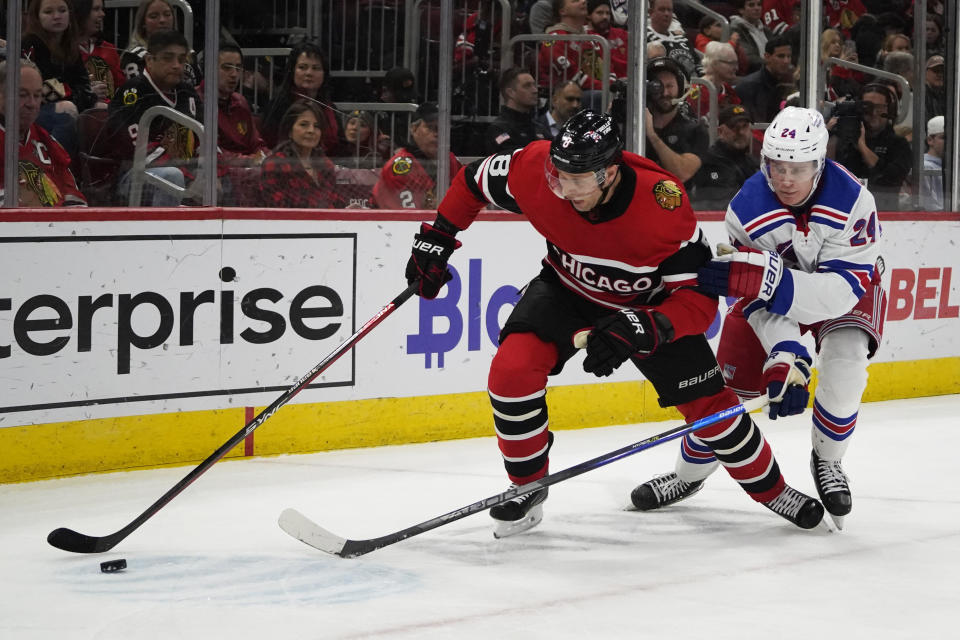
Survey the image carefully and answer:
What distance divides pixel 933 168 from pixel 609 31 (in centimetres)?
209

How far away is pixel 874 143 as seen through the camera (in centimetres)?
676

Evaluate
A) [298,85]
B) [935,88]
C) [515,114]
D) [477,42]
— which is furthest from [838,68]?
[298,85]

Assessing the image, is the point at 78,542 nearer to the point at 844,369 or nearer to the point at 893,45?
the point at 844,369

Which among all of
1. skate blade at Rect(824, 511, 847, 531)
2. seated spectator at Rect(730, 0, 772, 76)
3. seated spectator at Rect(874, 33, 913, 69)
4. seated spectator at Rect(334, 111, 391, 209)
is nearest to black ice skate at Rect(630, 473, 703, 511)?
skate blade at Rect(824, 511, 847, 531)

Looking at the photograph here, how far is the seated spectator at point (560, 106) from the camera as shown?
224 inches

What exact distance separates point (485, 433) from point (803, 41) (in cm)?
254

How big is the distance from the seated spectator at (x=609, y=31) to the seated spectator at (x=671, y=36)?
5.1 inches

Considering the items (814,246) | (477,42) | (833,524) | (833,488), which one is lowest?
(833,524)

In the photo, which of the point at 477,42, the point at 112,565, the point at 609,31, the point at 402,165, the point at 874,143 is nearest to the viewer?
the point at 112,565

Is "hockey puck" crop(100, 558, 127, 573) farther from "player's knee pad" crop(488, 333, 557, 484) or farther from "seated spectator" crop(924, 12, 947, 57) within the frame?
"seated spectator" crop(924, 12, 947, 57)

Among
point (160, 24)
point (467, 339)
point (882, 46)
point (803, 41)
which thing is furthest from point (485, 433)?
point (882, 46)

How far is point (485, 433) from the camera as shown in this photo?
5.48 meters

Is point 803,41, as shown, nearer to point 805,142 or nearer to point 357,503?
point 805,142

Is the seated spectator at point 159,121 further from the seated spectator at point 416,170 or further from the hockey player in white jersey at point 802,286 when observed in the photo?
the hockey player in white jersey at point 802,286
